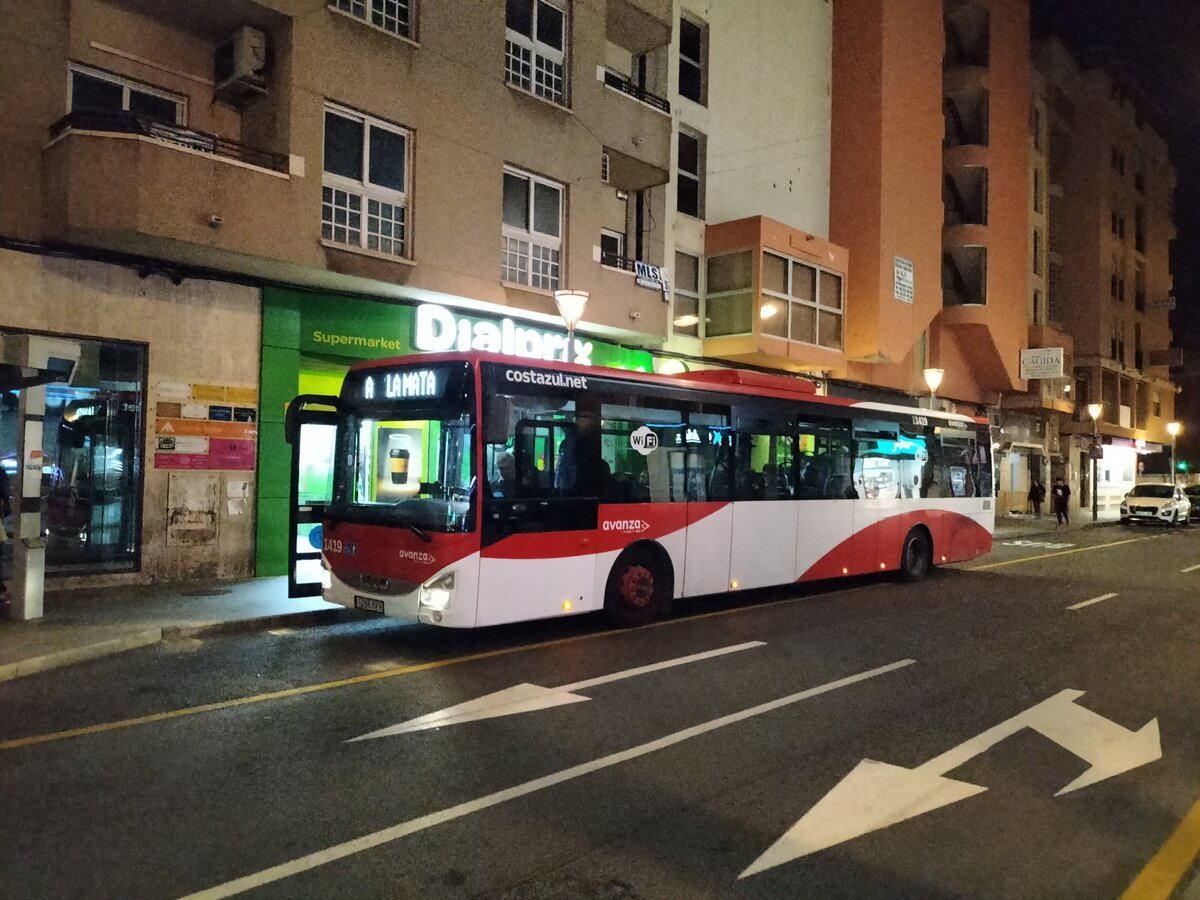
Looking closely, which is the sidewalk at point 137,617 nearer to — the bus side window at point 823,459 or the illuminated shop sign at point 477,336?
the illuminated shop sign at point 477,336

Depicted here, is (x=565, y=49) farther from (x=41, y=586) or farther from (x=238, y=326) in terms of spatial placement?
(x=41, y=586)

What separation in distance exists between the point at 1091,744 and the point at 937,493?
392 inches

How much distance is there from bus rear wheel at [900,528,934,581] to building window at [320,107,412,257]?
982cm

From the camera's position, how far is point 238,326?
43.9 feet

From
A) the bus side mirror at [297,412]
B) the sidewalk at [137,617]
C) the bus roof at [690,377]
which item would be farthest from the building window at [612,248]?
the bus side mirror at [297,412]

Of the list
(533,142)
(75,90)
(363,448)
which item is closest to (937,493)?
(533,142)

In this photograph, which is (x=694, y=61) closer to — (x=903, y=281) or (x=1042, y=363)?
(x=903, y=281)

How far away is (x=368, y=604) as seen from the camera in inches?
359

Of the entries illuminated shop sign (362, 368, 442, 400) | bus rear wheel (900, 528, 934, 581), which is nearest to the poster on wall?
illuminated shop sign (362, 368, 442, 400)

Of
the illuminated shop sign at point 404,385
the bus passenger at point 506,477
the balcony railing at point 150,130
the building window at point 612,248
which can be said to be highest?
the building window at point 612,248

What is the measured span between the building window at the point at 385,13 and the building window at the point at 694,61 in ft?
29.4

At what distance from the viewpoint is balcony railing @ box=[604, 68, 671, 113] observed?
1869 cm

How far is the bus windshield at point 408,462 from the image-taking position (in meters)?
8.78

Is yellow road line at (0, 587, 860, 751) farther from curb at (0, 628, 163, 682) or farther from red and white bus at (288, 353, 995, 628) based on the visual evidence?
curb at (0, 628, 163, 682)
